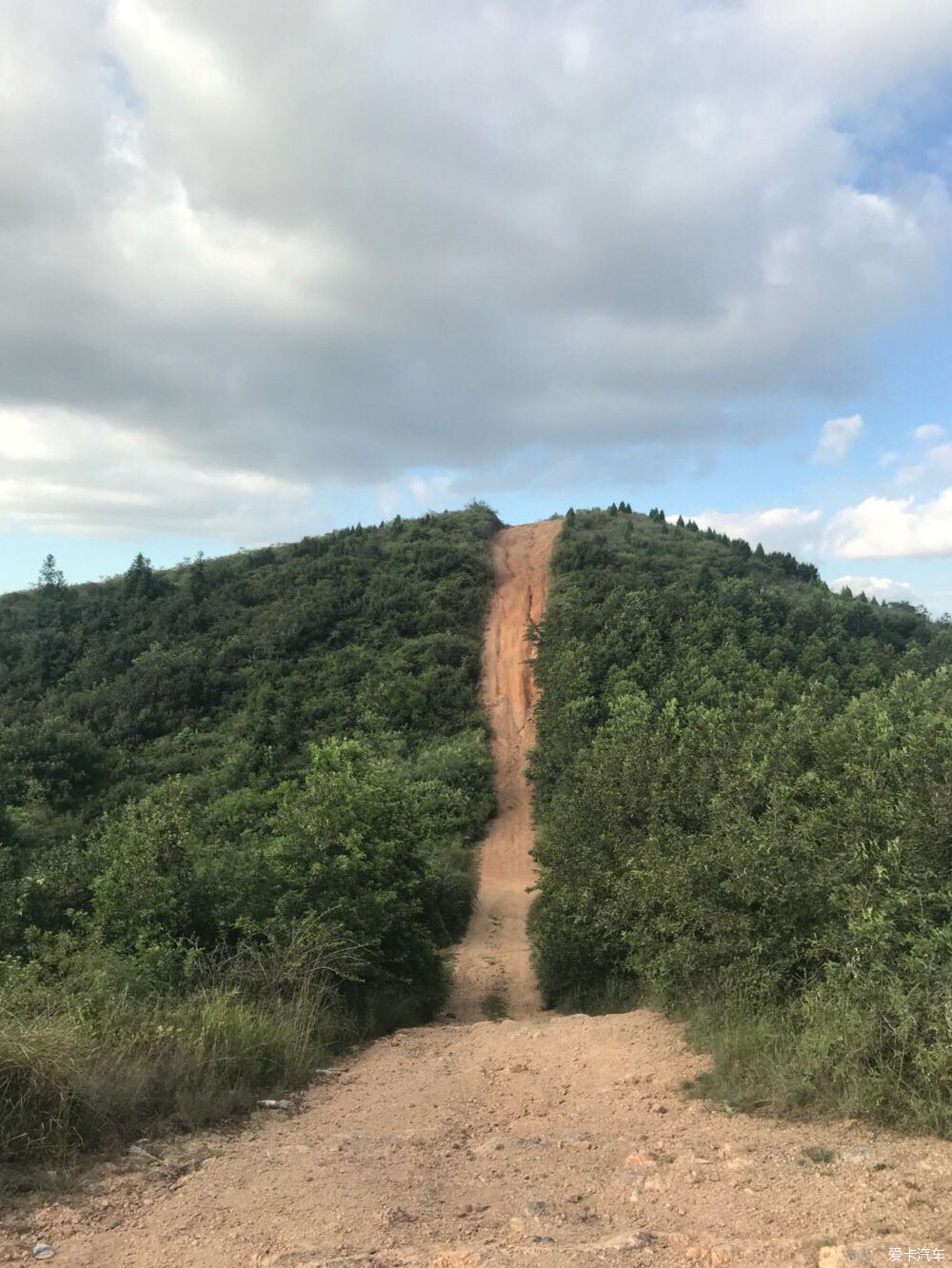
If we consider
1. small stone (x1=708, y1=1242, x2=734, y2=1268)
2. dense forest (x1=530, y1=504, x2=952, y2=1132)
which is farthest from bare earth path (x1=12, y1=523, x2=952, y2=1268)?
dense forest (x1=530, y1=504, x2=952, y2=1132)

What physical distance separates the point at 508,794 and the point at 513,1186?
24.3 meters

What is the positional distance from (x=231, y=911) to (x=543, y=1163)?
6033 millimetres

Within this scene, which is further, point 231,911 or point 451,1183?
point 231,911

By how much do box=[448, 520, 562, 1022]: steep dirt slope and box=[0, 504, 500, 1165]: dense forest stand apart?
922mm

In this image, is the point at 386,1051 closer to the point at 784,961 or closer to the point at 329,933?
the point at 329,933

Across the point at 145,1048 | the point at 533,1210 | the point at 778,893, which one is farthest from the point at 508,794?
the point at 533,1210

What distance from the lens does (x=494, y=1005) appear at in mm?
13875

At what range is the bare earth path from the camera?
391 cm

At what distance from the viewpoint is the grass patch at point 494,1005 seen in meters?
13.3

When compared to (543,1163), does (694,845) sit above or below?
above

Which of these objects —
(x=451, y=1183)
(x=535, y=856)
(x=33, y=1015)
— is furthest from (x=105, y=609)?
(x=451, y=1183)

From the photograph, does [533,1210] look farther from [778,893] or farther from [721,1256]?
[778,893]

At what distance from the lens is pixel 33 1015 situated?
6.36 m

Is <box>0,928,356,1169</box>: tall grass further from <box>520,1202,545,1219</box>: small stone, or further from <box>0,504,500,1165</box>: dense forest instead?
<box>520,1202,545,1219</box>: small stone
